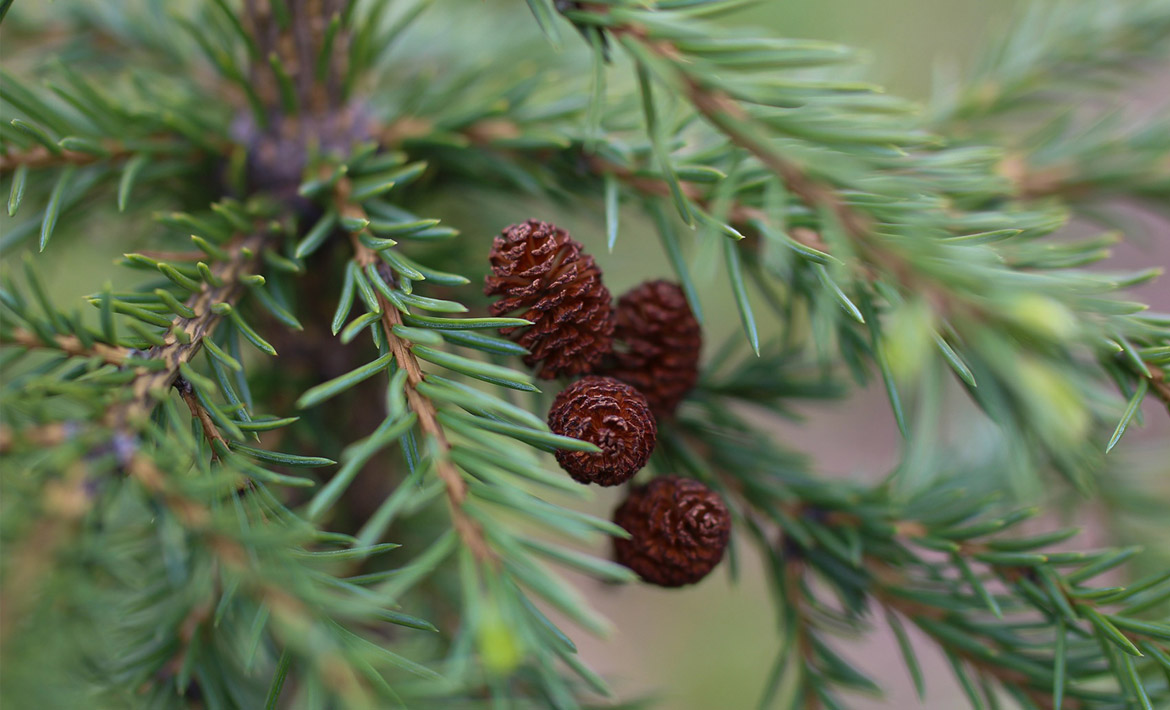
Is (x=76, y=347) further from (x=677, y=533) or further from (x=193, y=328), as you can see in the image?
(x=677, y=533)

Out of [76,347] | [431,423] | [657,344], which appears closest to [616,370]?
[657,344]

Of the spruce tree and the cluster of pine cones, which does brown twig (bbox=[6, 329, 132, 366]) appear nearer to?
the spruce tree

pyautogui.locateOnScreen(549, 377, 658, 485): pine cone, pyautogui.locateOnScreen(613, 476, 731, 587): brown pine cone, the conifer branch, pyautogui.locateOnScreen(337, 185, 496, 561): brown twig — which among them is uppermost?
the conifer branch

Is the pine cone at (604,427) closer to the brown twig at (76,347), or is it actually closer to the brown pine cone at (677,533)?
the brown pine cone at (677,533)

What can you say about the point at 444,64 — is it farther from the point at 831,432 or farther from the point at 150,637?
the point at 831,432

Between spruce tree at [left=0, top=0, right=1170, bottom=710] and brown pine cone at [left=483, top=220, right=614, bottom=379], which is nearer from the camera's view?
spruce tree at [left=0, top=0, right=1170, bottom=710]

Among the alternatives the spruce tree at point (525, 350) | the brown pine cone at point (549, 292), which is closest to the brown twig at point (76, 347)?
the spruce tree at point (525, 350)

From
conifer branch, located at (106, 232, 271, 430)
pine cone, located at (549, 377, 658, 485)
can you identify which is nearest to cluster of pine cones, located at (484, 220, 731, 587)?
pine cone, located at (549, 377, 658, 485)
